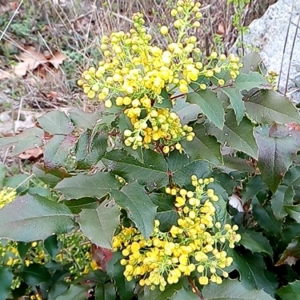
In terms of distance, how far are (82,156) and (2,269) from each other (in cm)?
54

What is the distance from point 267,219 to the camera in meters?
Result: 1.32

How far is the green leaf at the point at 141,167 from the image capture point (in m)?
0.94

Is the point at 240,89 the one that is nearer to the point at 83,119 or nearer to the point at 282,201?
the point at 83,119

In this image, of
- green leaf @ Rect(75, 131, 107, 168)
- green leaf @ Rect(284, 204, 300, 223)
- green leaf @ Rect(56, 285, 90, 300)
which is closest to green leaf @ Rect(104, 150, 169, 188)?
green leaf @ Rect(75, 131, 107, 168)

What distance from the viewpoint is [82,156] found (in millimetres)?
943

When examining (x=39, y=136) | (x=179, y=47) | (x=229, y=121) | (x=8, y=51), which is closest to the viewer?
(x=179, y=47)

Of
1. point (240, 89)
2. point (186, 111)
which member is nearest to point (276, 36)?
point (186, 111)

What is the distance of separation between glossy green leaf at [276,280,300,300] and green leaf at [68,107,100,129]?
520 mm

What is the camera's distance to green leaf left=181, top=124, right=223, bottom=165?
901mm

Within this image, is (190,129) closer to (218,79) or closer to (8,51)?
(218,79)

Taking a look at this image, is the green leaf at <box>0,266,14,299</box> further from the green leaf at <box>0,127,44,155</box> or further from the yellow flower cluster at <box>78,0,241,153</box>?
the yellow flower cluster at <box>78,0,241,153</box>

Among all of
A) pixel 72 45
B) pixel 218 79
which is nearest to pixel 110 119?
pixel 218 79

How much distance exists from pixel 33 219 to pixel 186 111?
363 mm

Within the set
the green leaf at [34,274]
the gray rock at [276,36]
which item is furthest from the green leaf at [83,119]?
the gray rock at [276,36]
